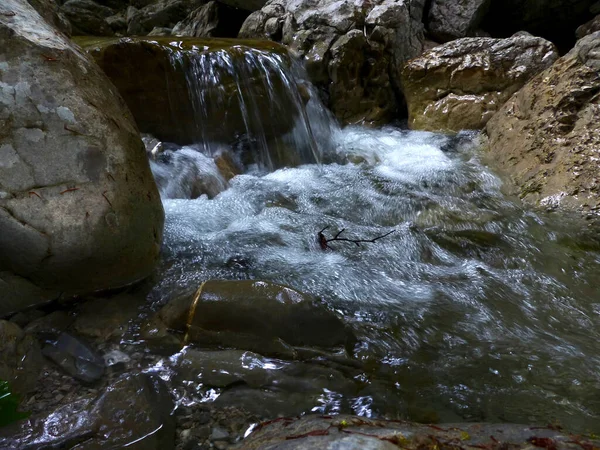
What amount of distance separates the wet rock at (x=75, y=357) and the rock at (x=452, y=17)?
31.5ft

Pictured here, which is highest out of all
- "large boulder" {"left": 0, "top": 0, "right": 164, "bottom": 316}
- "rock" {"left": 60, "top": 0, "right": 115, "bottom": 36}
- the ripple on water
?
"rock" {"left": 60, "top": 0, "right": 115, "bottom": 36}

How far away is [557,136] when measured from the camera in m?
5.32

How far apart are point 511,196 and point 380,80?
161 inches

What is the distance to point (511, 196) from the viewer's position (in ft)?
17.0

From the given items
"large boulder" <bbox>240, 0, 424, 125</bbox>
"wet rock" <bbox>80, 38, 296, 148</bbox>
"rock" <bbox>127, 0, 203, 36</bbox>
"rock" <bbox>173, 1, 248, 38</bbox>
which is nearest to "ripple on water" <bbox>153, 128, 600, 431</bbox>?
"wet rock" <bbox>80, 38, 296, 148</bbox>

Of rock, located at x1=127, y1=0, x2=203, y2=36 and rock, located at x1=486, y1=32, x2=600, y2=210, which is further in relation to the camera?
rock, located at x1=127, y1=0, x2=203, y2=36

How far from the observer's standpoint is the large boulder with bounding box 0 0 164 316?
275cm

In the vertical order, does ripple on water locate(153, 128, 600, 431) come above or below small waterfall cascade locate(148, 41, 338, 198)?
below

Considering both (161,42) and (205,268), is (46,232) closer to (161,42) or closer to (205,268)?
(205,268)

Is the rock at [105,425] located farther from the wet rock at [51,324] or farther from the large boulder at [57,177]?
the large boulder at [57,177]

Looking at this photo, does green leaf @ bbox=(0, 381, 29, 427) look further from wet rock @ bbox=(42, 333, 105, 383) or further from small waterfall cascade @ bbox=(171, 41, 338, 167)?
small waterfall cascade @ bbox=(171, 41, 338, 167)

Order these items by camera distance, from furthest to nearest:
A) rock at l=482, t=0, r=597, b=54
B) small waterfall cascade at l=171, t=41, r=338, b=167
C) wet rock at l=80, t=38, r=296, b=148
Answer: rock at l=482, t=0, r=597, b=54
small waterfall cascade at l=171, t=41, r=338, b=167
wet rock at l=80, t=38, r=296, b=148

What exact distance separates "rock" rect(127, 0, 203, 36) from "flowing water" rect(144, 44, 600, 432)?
10.2 metres

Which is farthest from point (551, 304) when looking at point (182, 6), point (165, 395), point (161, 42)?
point (182, 6)
